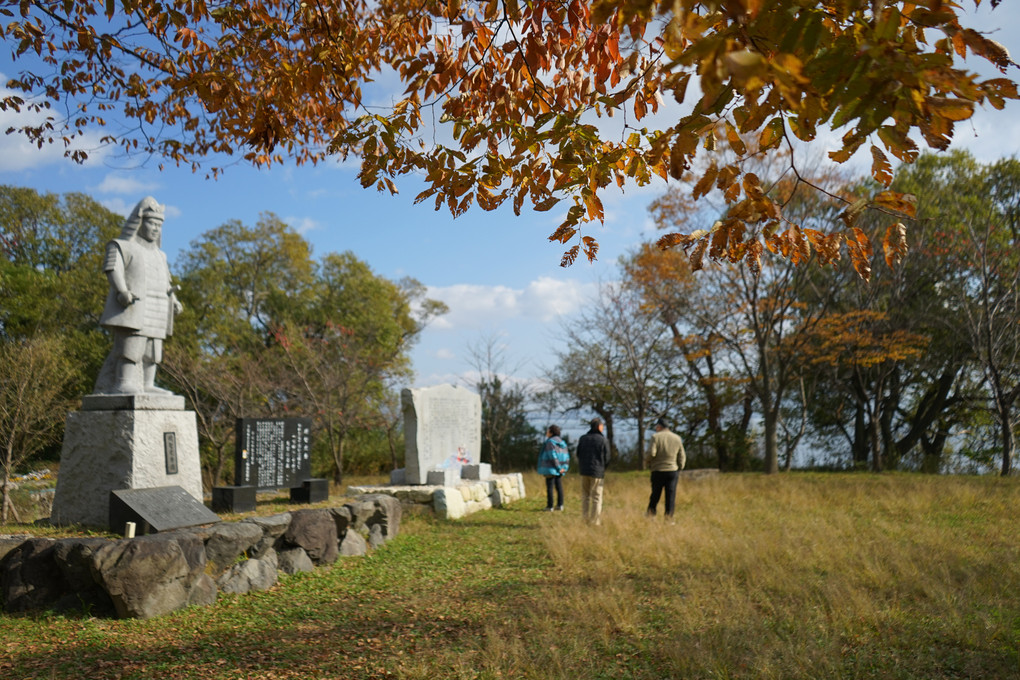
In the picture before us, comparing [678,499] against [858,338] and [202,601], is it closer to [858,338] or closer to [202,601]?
[858,338]

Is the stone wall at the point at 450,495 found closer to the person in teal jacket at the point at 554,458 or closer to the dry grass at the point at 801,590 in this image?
the person in teal jacket at the point at 554,458

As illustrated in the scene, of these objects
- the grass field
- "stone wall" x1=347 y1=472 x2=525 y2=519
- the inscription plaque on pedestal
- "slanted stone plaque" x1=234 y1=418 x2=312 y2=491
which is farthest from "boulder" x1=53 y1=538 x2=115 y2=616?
"stone wall" x1=347 y1=472 x2=525 y2=519

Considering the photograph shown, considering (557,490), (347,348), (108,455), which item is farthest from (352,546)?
(347,348)

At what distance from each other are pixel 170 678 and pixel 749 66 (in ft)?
15.0

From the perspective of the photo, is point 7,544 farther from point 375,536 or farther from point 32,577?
point 375,536

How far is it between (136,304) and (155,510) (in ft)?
9.20

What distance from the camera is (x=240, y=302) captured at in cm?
2547

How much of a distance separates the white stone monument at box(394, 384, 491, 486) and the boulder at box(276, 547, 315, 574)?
534 centimetres

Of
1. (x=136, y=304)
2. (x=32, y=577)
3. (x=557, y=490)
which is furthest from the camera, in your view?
(x=557, y=490)

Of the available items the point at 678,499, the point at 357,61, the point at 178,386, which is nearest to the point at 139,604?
the point at 357,61

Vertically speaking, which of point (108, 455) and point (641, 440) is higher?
point (108, 455)

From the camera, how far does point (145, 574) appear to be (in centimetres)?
529

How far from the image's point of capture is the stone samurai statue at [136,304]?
27.4 feet

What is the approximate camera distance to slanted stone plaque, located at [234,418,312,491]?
1095cm
